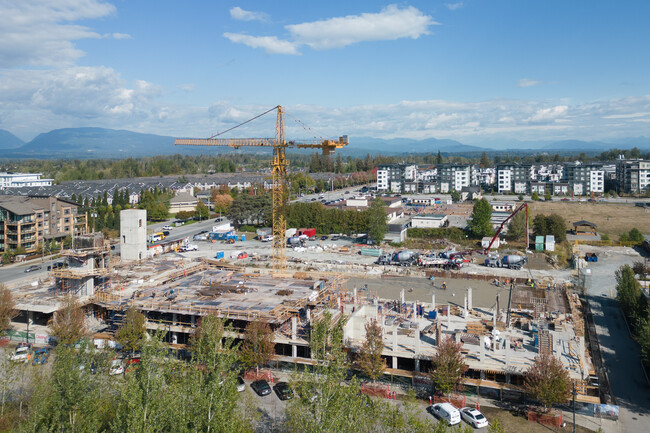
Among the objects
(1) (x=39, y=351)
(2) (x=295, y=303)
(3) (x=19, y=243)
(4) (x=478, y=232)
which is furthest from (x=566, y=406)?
(3) (x=19, y=243)

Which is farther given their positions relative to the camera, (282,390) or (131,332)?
(131,332)

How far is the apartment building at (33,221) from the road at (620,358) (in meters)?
28.7

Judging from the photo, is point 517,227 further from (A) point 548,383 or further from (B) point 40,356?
(B) point 40,356

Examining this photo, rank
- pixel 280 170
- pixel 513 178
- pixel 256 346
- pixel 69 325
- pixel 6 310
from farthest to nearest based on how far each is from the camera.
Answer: pixel 513 178 < pixel 280 170 < pixel 6 310 < pixel 69 325 < pixel 256 346

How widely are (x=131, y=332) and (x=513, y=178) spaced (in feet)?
224

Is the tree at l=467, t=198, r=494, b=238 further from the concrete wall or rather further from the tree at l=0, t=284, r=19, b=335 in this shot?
the tree at l=0, t=284, r=19, b=335

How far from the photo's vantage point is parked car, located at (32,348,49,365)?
50.2 ft

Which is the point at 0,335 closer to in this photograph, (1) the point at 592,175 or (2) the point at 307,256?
(2) the point at 307,256

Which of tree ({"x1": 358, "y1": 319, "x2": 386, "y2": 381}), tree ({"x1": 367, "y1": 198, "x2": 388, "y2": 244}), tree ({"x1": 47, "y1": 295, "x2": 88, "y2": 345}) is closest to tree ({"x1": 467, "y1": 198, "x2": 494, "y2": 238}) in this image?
tree ({"x1": 367, "y1": 198, "x2": 388, "y2": 244})

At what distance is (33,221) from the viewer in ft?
109

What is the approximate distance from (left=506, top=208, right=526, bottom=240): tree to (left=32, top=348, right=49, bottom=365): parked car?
30305 millimetres

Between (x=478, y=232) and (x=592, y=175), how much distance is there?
40682mm

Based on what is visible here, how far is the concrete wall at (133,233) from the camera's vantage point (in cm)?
Result: 2411

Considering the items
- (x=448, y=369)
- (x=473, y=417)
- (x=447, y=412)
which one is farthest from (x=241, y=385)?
(x=473, y=417)
